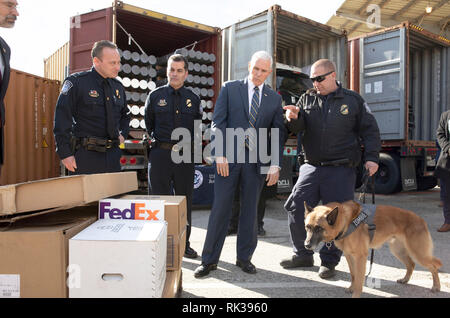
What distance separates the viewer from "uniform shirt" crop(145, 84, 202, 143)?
349 centimetres

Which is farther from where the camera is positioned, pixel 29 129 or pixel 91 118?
pixel 29 129

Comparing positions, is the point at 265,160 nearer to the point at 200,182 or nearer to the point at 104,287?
the point at 104,287

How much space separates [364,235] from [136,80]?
4.44 metres

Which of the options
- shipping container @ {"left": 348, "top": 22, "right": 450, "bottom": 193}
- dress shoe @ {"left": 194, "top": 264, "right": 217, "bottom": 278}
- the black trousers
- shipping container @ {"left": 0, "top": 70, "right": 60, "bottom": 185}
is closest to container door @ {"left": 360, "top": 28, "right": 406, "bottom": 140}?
shipping container @ {"left": 348, "top": 22, "right": 450, "bottom": 193}

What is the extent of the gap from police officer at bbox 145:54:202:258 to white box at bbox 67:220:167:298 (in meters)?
1.92

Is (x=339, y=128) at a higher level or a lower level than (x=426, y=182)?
higher

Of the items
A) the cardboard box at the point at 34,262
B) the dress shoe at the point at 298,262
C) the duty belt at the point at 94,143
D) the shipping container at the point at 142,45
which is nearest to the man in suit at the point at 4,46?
the duty belt at the point at 94,143

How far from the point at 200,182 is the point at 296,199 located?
9.34ft

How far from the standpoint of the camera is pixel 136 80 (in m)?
5.95

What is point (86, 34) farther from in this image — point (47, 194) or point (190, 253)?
point (47, 194)

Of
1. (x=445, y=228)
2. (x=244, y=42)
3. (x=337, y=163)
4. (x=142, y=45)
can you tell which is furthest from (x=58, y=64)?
(x=445, y=228)

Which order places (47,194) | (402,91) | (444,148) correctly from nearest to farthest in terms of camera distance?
(47,194)
(444,148)
(402,91)

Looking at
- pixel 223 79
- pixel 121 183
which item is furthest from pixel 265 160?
pixel 223 79

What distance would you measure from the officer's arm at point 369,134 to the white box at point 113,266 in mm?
2099
